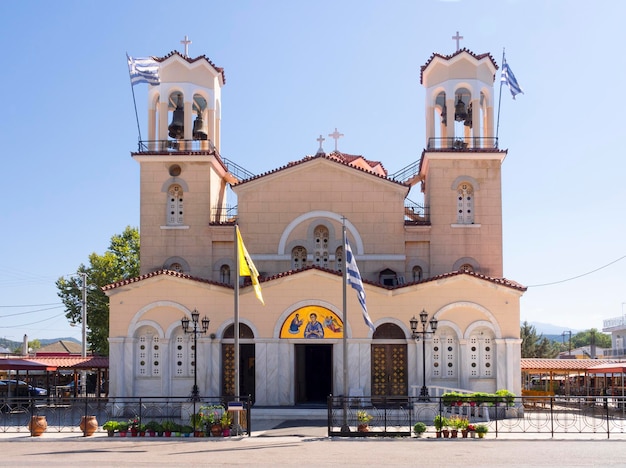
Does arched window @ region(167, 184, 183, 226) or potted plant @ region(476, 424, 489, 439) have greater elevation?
arched window @ region(167, 184, 183, 226)

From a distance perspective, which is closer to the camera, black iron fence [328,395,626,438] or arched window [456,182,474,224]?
black iron fence [328,395,626,438]

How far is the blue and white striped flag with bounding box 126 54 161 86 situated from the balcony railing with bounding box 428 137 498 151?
13.0 m

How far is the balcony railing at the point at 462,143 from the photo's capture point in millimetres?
38406

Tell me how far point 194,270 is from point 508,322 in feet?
47.4

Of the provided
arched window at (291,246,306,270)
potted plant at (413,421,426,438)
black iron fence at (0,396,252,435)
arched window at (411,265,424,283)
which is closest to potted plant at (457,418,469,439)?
potted plant at (413,421,426,438)

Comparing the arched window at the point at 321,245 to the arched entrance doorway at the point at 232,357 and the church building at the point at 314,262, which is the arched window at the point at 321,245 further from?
the arched entrance doorway at the point at 232,357

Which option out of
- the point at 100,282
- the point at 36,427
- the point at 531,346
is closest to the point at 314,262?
the point at 36,427

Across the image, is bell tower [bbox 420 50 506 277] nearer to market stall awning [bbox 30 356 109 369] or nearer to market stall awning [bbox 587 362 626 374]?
market stall awning [bbox 587 362 626 374]

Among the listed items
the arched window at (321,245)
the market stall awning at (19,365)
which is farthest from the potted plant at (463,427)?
the market stall awning at (19,365)

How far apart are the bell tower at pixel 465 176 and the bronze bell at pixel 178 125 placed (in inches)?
454

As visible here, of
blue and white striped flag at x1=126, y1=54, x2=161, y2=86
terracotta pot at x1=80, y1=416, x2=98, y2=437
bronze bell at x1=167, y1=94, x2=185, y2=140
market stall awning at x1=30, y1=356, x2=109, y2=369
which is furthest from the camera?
market stall awning at x1=30, y1=356, x2=109, y2=369

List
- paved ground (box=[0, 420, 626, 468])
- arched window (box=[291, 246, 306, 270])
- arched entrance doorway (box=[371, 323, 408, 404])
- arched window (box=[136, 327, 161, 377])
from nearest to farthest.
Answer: paved ground (box=[0, 420, 626, 468])
arched entrance doorway (box=[371, 323, 408, 404])
arched window (box=[136, 327, 161, 377])
arched window (box=[291, 246, 306, 270])

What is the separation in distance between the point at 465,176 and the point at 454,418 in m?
14.9

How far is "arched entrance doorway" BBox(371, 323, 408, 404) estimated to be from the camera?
33.2 metres
